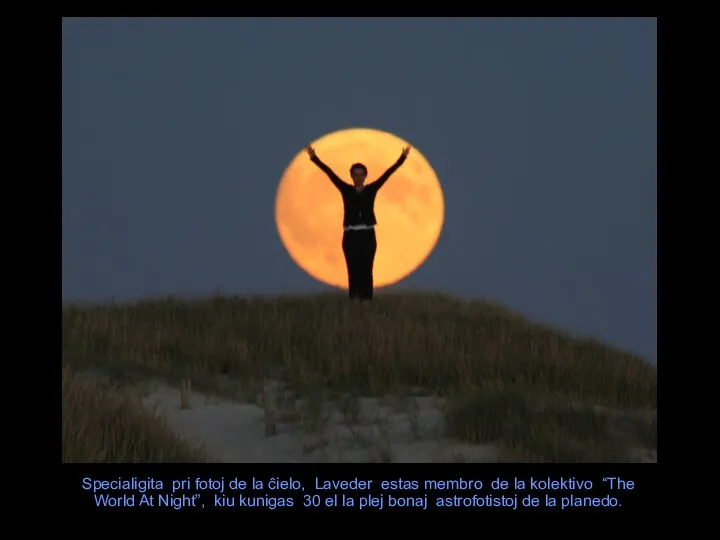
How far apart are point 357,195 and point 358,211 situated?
25cm

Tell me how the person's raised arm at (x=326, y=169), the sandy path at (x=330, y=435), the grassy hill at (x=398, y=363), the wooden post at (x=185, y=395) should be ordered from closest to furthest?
the sandy path at (x=330, y=435)
the grassy hill at (x=398, y=363)
the wooden post at (x=185, y=395)
the person's raised arm at (x=326, y=169)

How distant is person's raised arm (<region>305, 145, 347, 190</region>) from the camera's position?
1443cm

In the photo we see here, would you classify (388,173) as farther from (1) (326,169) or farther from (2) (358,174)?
(1) (326,169)

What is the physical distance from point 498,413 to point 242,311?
22.8ft

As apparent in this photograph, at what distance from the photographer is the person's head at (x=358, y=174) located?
14.4 meters

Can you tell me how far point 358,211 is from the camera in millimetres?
14477

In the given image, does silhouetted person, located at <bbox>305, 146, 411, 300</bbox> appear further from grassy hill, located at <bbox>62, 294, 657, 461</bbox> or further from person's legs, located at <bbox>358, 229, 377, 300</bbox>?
grassy hill, located at <bbox>62, 294, 657, 461</bbox>

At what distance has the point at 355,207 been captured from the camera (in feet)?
47.5

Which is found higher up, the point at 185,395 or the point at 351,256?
the point at 351,256

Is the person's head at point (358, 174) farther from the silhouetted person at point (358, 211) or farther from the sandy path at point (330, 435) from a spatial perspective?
the sandy path at point (330, 435)

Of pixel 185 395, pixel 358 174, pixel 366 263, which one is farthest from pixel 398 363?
pixel 358 174

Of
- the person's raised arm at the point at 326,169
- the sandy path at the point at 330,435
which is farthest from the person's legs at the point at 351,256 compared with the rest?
the sandy path at the point at 330,435

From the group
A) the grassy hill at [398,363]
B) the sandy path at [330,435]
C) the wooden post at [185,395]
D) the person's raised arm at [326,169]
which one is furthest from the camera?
the person's raised arm at [326,169]
